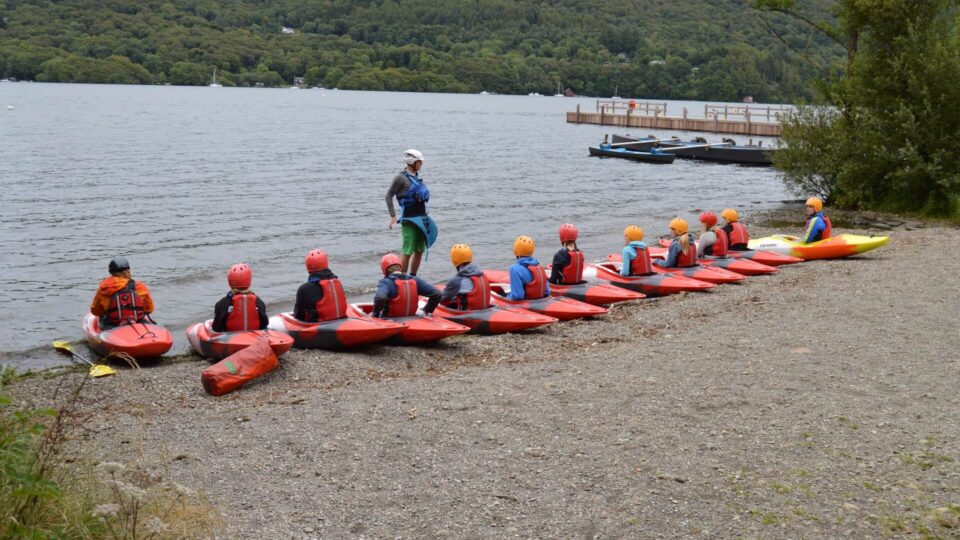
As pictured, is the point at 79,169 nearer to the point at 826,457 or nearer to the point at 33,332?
the point at 33,332

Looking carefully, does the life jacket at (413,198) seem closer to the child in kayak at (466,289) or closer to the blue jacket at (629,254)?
the child in kayak at (466,289)

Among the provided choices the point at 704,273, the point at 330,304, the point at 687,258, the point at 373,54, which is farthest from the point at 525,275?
the point at 373,54

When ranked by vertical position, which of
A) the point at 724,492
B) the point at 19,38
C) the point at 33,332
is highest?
the point at 19,38

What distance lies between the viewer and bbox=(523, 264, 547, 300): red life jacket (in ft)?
51.9

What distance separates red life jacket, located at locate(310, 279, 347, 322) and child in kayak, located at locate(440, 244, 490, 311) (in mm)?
1689

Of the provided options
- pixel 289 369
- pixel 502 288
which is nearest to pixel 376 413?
pixel 289 369

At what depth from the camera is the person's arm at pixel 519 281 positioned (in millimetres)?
15766

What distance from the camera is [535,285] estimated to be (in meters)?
15.9

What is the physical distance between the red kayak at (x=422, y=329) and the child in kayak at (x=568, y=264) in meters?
3.27

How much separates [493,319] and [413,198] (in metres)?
2.58

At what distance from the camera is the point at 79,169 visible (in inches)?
1713

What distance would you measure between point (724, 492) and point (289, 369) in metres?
6.56

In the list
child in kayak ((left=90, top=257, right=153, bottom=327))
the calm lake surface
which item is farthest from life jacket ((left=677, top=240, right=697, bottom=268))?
child in kayak ((left=90, top=257, right=153, bottom=327))

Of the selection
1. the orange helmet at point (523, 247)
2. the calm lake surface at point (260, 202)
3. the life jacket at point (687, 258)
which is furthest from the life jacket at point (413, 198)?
the life jacket at point (687, 258)
